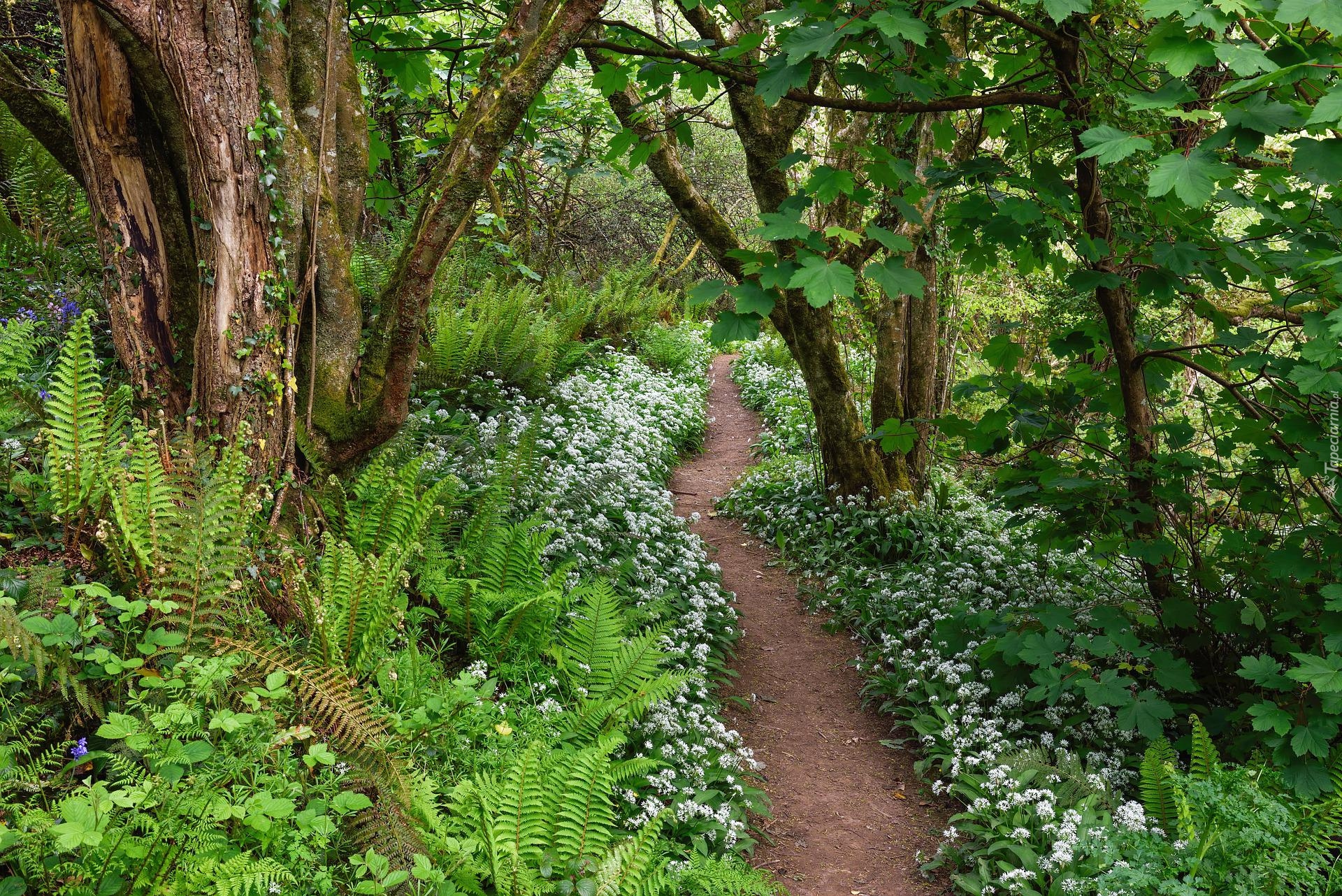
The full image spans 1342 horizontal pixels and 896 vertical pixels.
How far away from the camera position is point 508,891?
271 cm

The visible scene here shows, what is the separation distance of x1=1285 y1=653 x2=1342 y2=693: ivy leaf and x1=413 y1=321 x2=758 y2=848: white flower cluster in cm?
246

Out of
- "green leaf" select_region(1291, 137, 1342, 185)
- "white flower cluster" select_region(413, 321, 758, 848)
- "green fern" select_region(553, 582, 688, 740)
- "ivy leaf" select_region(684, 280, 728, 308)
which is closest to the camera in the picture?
"green leaf" select_region(1291, 137, 1342, 185)

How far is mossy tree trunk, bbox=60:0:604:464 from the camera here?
11.6 feet

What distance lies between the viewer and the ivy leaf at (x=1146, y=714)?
3.85 m

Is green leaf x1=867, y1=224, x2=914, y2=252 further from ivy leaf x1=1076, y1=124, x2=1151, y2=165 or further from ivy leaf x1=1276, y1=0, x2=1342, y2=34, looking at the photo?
ivy leaf x1=1276, y1=0, x2=1342, y2=34

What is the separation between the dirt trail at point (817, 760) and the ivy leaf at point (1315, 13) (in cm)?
365

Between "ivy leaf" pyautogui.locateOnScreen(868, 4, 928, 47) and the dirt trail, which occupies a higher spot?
"ivy leaf" pyautogui.locateOnScreen(868, 4, 928, 47)

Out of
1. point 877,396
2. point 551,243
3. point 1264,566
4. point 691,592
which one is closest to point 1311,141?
point 1264,566

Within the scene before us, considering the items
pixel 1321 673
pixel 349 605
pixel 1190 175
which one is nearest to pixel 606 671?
pixel 349 605

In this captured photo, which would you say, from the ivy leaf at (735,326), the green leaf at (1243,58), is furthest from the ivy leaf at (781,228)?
the green leaf at (1243,58)

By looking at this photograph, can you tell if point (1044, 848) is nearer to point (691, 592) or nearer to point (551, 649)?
point (551, 649)

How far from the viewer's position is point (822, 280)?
3.01 m

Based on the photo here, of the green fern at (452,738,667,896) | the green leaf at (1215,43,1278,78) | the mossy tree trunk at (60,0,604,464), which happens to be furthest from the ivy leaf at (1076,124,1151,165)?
the green fern at (452,738,667,896)

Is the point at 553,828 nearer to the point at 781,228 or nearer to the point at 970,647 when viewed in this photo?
the point at 781,228
